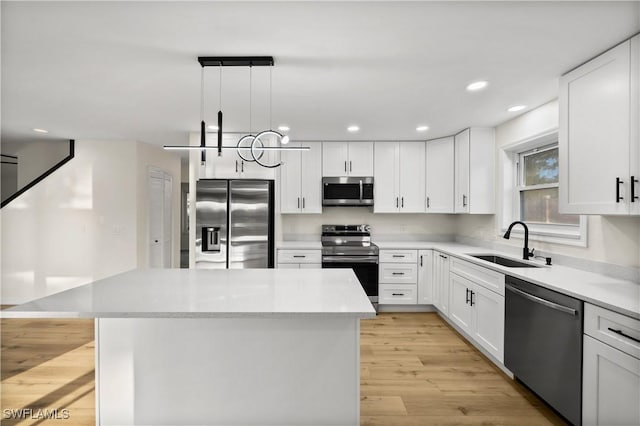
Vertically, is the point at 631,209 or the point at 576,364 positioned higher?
the point at 631,209

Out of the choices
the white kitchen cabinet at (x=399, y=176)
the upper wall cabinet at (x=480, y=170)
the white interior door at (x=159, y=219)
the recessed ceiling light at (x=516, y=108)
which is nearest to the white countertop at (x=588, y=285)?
the upper wall cabinet at (x=480, y=170)

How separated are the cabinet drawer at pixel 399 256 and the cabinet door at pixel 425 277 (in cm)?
7

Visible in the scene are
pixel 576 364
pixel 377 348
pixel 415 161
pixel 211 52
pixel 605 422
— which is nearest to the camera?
pixel 605 422

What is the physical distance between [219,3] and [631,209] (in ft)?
8.01

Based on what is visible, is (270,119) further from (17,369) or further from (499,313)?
(17,369)

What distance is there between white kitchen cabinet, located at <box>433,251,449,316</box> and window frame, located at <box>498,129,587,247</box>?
70 cm

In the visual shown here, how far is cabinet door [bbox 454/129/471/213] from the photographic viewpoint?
3789mm

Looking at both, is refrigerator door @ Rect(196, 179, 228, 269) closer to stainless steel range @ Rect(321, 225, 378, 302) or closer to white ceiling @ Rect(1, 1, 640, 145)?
white ceiling @ Rect(1, 1, 640, 145)

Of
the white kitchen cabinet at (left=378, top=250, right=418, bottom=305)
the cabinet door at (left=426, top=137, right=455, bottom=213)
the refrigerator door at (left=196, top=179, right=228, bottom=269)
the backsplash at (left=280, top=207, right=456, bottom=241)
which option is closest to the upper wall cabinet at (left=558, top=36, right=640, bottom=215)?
the cabinet door at (left=426, top=137, right=455, bottom=213)

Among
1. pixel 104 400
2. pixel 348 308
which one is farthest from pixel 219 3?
pixel 104 400

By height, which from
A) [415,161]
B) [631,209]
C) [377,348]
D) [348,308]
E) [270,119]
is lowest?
[377,348]

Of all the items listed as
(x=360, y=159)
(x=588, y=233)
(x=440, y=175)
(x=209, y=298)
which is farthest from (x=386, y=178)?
(x=209, y=298)

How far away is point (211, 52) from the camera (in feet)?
6.59

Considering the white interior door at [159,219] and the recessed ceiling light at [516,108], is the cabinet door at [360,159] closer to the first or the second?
the recessed ceiling light at [516,108]
